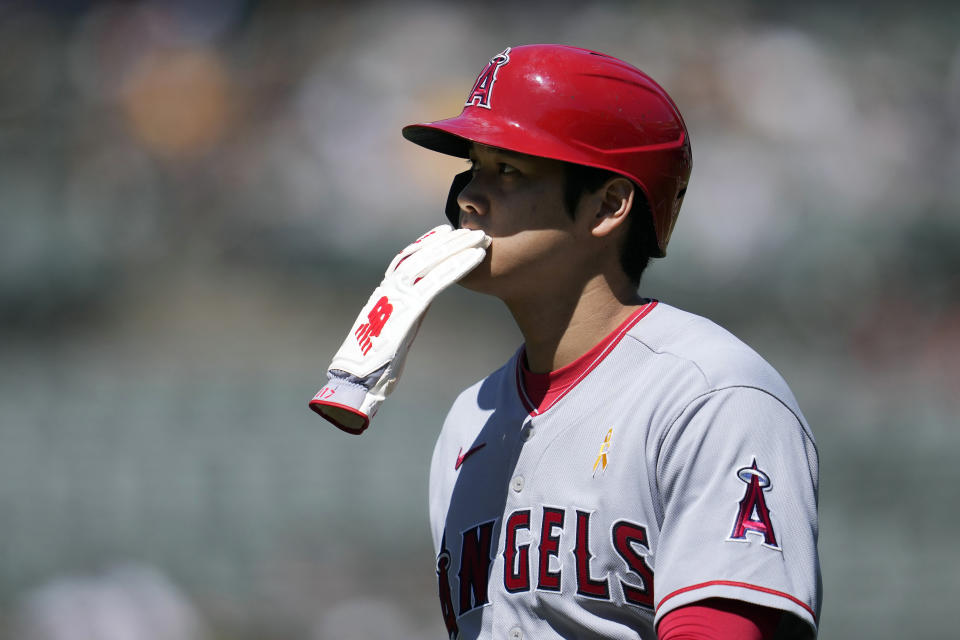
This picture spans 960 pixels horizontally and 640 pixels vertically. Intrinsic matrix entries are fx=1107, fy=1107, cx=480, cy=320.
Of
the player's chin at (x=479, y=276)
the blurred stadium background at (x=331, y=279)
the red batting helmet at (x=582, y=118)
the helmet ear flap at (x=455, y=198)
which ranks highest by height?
the red batting helmet at (x=582, y=118)

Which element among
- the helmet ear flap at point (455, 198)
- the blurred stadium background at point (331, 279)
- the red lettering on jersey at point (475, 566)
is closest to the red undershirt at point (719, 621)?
the red lettering on jersey at point (475, 566)

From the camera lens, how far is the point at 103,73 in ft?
19.3

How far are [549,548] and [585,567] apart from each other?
73 millimetres

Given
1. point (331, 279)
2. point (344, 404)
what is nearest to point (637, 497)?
point (344, 404)

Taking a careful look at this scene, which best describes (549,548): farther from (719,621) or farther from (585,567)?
(719,621)

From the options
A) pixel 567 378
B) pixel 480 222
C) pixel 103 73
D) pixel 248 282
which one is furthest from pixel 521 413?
pixel 103 73

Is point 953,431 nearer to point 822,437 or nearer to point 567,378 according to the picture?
point 822,437

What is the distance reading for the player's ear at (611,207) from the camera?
1.78 m

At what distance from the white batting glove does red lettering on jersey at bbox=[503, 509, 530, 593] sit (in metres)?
0.29

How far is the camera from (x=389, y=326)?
5.37 ft

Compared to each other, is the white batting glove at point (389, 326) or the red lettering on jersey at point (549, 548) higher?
the white batting glove at point (389, 326)

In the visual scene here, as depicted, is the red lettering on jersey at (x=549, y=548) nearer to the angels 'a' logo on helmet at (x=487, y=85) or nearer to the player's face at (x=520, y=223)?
the player's face at (x=520, y=223)

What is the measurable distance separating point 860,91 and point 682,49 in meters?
0.93

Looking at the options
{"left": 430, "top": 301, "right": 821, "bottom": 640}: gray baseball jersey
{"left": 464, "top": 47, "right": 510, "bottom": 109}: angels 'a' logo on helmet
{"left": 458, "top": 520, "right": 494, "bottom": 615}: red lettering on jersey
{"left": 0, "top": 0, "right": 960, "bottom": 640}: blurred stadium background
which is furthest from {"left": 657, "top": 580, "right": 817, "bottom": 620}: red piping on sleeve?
{"left": 0, "top": 0, "right": 960, "bottom": 640}: blurred stadium background
